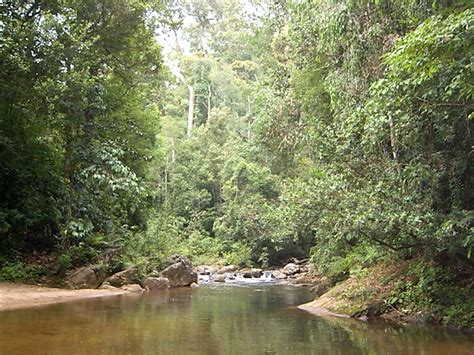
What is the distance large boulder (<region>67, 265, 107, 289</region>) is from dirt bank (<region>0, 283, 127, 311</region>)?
0.40 m

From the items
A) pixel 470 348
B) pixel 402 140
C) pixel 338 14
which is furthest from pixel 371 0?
pixel 470 348

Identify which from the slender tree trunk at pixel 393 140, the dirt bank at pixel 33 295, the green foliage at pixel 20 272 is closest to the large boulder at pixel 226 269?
the dirt bank at pixel 33 295

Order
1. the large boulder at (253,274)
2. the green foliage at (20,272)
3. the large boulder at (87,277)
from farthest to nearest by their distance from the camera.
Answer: the large boulder at (253,274) → the large boulder at (87,277) → the green foliage at (20,272)

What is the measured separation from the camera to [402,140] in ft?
34.4

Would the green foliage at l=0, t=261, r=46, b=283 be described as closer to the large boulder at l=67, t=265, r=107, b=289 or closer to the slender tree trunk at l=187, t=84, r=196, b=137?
the large boulder at l=67, t=265, r=107, b=289

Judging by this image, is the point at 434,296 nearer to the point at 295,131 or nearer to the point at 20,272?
the point at 295,131

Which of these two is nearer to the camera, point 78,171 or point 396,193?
point 396,193

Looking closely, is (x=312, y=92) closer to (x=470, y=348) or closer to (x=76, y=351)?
(x=470, y=348)

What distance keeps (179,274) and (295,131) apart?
7.02m

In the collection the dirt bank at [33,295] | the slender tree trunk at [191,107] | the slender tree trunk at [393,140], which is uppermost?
the slender tree trunk at [191,107]

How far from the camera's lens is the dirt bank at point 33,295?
37.3ft

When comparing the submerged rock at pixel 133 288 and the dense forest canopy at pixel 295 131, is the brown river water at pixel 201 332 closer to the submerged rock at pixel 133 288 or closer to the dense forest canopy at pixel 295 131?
the dense forest canopy at pixel 295 131

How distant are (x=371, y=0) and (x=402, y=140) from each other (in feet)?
10.7

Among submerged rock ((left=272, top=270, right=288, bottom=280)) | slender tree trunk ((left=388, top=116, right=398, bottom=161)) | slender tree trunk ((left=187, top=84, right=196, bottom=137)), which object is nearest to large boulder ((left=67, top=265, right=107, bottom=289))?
slender tree trunk ((left=388, top=116, right=398, bottom=161))
